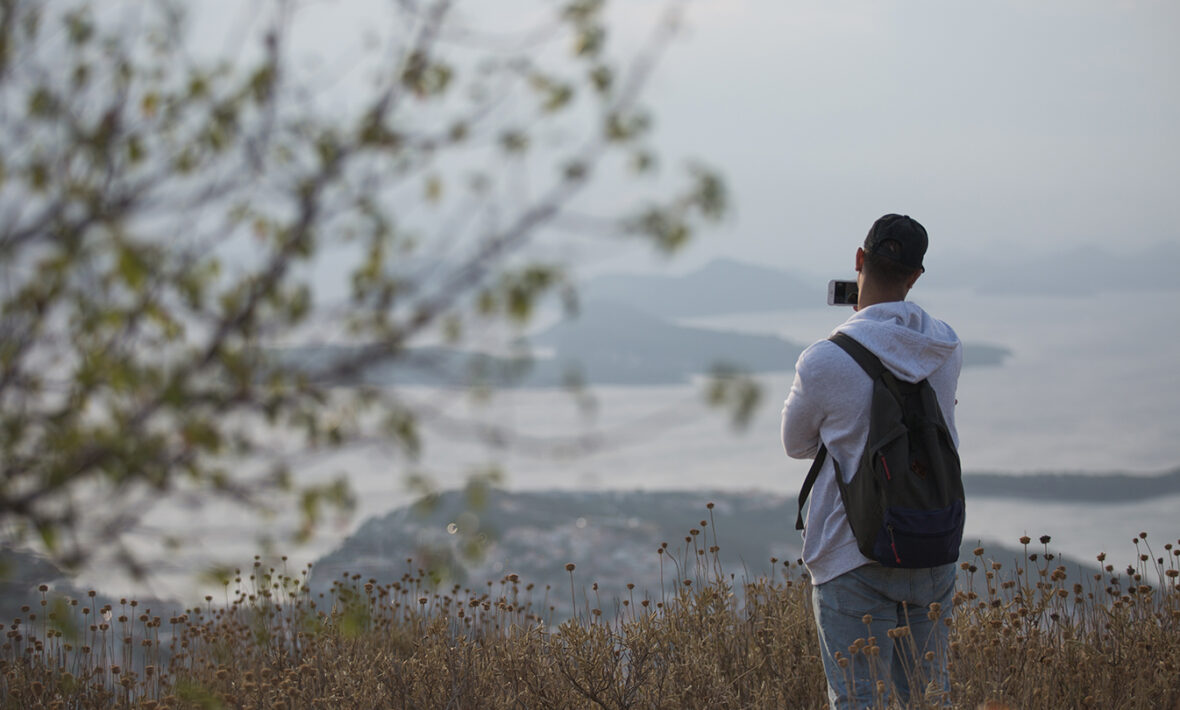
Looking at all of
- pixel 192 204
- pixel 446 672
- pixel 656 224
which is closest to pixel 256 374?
pixel 192 204

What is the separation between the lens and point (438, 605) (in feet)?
18.3

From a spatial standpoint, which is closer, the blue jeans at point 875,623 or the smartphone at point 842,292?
the blue jeans at point 875,623

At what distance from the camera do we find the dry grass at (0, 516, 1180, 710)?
3.99 m

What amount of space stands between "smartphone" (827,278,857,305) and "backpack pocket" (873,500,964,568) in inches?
34.0

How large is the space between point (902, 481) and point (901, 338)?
41 cm

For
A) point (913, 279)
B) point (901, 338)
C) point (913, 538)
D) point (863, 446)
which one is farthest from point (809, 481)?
point (913, 279)

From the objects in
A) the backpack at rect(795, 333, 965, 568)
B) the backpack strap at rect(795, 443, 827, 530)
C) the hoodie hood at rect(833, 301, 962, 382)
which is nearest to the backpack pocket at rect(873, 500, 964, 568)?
the backpack at rect(795, 333, 965, 568)

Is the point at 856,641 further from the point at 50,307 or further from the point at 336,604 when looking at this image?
the point at 336,604

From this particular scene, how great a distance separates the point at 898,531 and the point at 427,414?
1453mm

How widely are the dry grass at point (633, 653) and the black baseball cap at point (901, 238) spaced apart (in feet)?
4.28

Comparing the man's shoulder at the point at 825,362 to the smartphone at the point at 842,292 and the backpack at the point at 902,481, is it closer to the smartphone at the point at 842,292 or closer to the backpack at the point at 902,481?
the backpack at the point at 902,481

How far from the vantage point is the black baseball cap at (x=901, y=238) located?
3070 millimetres

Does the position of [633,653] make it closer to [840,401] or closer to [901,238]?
[840,401]

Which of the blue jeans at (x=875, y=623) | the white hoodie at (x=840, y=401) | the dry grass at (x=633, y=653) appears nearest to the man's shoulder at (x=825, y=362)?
the white hoodie at (x=840, y=401)
